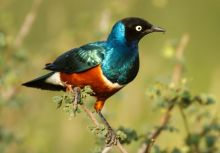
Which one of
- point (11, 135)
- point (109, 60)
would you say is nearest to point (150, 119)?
point (11, 135)

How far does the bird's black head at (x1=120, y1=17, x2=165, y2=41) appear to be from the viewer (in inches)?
262

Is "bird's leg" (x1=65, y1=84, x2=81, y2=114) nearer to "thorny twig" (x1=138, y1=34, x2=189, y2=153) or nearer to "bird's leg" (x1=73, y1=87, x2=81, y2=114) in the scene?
"bird's leg" (x1=73, y1=87, x2=81, y2=114)

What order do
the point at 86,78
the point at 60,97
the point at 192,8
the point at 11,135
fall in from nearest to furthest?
the point at 60,97, the point at 86,78, the point at 11,135, the point at 192,8

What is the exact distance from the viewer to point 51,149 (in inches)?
321

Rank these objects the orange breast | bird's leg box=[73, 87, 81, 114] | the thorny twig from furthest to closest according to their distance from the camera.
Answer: the orange breast, the thorny twig, bird's leg box=[73, 87, 81, 114]

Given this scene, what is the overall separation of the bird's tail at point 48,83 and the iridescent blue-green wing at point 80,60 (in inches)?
6.5

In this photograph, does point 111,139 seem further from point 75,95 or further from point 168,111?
point 75,95

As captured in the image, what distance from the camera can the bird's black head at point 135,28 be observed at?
21.8 feet

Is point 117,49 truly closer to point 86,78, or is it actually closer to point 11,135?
point 86,78

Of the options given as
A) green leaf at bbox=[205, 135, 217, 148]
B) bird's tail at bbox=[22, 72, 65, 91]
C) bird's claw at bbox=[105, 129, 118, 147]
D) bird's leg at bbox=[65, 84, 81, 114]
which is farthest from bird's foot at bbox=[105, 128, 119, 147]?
green leaf at bbox=[205, 135, 217, 148]

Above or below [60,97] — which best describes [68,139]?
below

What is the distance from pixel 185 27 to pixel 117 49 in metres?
3.26

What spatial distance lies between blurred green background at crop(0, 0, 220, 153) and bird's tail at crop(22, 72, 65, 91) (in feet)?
0.44

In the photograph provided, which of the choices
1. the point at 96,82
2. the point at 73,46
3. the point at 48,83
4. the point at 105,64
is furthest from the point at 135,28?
the point at 73,46
